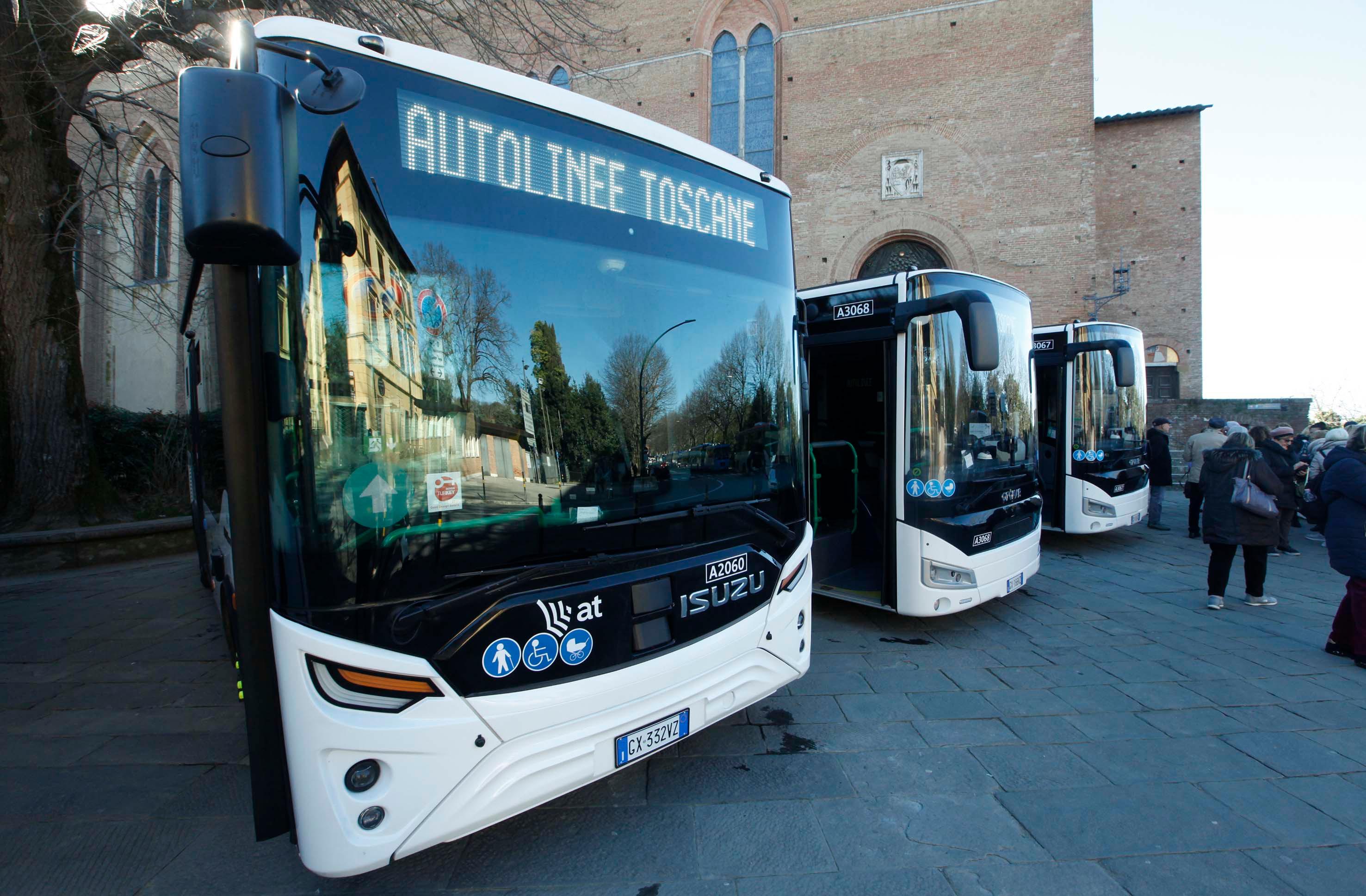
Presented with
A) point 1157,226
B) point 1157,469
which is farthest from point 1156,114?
point 1157,469

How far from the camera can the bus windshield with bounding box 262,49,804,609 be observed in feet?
6.18

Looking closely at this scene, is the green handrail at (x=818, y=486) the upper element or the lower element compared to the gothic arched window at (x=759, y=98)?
lower

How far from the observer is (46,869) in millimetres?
2516

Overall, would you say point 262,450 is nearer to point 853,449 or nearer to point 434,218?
point 434,218

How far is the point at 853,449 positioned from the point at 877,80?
1773cm

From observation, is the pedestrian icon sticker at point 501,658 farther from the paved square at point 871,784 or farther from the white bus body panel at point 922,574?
the white bus body panel at point 922,574

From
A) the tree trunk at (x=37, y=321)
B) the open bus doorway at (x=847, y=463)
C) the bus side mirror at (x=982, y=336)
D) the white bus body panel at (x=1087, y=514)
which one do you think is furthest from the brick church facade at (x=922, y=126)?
the bus side mirror at (x=982, y=336)

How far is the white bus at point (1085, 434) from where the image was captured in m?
8.22

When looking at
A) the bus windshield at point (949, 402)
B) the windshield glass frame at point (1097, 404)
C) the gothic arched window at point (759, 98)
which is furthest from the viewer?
the gothic arched window at point (759, 98)

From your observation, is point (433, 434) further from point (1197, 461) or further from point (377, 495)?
point (1197, 461)

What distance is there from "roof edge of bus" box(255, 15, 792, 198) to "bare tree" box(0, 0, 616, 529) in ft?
22.1

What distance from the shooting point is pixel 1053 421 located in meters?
8.59

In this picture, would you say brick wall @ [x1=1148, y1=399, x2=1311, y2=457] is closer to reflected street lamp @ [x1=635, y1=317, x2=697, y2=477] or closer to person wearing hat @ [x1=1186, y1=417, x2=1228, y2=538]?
person wearing hat @ [x1=1186, y1=417, x2=1228, y2=538]

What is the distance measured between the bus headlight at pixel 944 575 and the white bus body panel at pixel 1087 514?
4.31m
